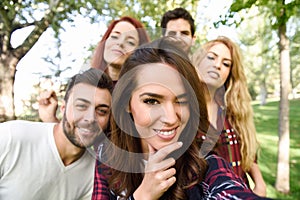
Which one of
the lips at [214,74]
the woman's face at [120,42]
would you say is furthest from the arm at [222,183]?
the woman's face at [120,42]

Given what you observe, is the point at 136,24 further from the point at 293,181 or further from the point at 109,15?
the point at 293,181

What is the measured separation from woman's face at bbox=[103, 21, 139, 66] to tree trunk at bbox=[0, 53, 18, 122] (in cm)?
152

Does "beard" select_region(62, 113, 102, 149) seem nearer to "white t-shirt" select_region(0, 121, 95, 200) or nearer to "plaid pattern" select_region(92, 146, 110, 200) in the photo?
"white t-shirt" select_region(0, 121, 95, 200)

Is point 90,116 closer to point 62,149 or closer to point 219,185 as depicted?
point 62,149

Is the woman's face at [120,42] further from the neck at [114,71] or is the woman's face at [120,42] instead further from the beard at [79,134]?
the beard at [79,134]

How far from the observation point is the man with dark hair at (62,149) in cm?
142

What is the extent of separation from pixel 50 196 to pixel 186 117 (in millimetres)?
950

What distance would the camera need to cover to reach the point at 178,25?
76.5 inches

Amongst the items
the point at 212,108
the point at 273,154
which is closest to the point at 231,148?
the point at 212,108

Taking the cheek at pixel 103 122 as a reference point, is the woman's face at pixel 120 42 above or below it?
above

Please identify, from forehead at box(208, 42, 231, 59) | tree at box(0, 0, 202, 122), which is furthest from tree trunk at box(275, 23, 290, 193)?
forehead at box(208, 42, 231, 59)

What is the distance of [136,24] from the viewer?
187cm

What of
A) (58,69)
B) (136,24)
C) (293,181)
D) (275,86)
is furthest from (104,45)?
(275,86)

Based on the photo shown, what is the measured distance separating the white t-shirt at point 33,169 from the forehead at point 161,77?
0.79 metres
